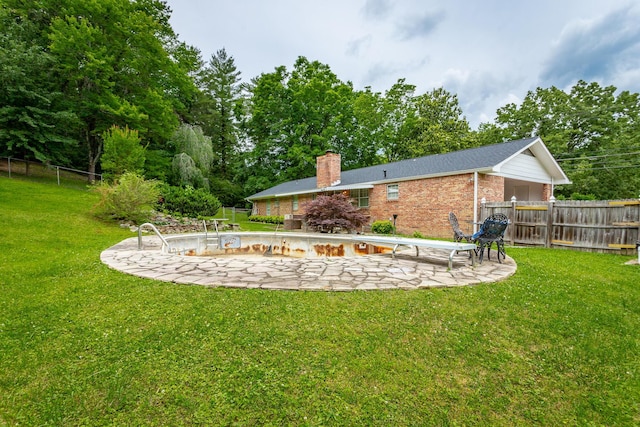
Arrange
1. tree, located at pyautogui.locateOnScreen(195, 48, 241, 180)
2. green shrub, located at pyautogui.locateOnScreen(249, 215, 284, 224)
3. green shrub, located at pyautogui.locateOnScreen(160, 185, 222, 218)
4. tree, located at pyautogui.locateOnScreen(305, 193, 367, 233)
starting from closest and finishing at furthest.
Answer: tree, located at pyautogui.locateOnScreen(305, 193, 367, 233), green shrub, located at pyautogui.locateOnScreen(160, 185, 222, 218), green shrub, located at pyautogui.locateOnScreen(249, 215, 284, 224), tree, located at pyautogui.locateOnScreen(195, 48, 241, 180)

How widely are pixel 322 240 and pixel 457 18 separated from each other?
10366 millimetres

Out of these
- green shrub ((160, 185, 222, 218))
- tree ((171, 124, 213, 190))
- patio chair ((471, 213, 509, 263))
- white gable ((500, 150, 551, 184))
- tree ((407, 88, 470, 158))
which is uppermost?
tree ((407, 88, 470, 158))

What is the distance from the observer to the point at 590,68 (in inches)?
810

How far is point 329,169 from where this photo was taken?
1791 centimetres

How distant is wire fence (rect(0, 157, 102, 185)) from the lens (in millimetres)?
17328

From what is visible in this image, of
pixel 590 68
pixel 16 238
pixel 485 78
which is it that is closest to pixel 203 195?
pixel 16 238

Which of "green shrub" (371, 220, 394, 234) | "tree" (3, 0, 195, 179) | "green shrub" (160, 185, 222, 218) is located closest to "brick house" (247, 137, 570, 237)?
"green shrub" (371, 220, 394, 234)

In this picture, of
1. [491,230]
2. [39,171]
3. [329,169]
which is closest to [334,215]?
[329,169]

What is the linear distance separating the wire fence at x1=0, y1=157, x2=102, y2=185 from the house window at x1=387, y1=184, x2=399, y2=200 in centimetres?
1690

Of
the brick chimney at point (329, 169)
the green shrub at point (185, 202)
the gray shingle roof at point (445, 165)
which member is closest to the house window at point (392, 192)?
Result: the gray shingle roof at point (445, 165)

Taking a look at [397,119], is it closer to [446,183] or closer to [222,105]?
[222,105]

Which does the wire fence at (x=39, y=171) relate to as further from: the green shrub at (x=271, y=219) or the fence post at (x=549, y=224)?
the fence post at (x=549, y=224)

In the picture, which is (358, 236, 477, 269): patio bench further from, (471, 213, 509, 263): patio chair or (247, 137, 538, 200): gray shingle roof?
(247, 137, 538, 200): gray shingle roof

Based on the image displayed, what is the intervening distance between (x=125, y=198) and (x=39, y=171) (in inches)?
558
